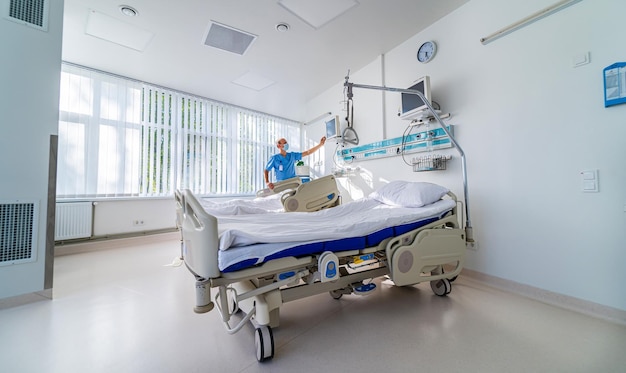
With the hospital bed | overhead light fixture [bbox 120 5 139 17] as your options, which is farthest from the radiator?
the hospital bed

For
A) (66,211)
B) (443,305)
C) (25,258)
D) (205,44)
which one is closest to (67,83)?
(66,211)

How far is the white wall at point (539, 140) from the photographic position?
66.3 inches

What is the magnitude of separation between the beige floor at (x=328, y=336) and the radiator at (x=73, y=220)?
1930 mm

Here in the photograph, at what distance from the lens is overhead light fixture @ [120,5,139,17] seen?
2533mm

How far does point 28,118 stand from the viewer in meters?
2.03

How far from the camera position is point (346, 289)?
6.03 ft

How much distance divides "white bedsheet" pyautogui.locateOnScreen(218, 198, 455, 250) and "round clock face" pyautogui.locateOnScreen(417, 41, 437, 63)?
72.8 inches

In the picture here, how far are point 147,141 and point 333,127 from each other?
338 centimetres

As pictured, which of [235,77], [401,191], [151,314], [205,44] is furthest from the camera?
[235,77]

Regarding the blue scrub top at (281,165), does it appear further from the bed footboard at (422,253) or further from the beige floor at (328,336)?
the bed footboard at (422,253)

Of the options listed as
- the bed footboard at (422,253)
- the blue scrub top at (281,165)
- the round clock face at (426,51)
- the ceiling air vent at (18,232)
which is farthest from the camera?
the blue scrub top at (281,165)

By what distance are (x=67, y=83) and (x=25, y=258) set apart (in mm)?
3097

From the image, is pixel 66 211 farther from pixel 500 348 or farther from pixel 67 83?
pixel 500 348

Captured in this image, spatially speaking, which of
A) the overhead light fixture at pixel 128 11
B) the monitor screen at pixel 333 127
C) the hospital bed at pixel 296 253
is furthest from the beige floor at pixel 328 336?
the overhead light fixture at pixel 128 11
